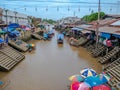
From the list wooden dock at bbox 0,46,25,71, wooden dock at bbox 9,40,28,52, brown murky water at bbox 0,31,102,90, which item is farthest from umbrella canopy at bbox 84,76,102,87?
wooden dock at bbox 9,40,28,52

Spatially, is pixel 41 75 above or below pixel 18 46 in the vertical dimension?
below

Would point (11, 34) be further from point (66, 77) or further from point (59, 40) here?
point (66, 77)

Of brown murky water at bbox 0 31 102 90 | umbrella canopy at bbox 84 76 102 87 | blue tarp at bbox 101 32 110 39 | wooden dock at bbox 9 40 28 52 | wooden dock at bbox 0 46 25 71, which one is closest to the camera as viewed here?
umbrella canopy at bbox 84 76 102 87

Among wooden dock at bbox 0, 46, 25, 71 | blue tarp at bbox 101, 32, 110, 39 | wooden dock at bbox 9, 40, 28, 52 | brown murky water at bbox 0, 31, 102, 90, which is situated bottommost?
brown murky water at bbox 0, 31, 102, 90

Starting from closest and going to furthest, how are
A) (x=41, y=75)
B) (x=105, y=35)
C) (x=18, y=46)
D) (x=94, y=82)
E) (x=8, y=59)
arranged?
(x=94, y=82), (x=41, y=75), (x=8, y=59), (x=105, y=35), (x=18, y=46)

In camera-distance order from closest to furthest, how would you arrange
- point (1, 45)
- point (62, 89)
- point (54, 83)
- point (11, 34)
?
point (62, 89)
point (54, 83)
point (1, 45)
point (11, 34)

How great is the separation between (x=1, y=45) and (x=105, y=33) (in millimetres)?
11593

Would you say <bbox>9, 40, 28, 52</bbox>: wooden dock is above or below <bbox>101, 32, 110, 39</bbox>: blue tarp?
below

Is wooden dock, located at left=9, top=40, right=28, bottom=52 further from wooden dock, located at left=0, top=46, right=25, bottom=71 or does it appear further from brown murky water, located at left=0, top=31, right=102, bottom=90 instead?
brown murky water, located at left=0, top=31, right=102, bottom=90

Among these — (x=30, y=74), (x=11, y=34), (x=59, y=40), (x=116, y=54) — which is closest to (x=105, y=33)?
(x=116, y=54)

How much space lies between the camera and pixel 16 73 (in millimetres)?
15367

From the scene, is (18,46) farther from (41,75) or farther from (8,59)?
(41,75)

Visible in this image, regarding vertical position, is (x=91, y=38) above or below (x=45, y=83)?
above

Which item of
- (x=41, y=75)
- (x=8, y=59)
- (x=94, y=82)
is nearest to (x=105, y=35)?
(x=41, y=75)
